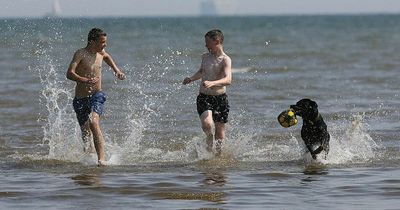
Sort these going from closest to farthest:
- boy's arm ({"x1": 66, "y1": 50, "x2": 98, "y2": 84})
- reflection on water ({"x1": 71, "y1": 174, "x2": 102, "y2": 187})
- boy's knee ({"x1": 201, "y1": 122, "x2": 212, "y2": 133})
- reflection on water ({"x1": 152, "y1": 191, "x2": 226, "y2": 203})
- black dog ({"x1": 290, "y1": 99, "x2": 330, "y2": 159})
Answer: reflection on water ({"x1": 152, "y1": 191, "x2": 226, "y2": 203}) → reflection on water ({"x1": 71, "y1": 174, "x2": 102, "y2": 187}) → boy's arm ({"x1": 66, "y1": 50, "x2": 98, "y2": 84}) → black dog ({"x1": 290, "y1": 99, "x2": 330, "y2": 159}) → boy's knee ({"x1": 201, "y1": 122, "x2": 212, "y2": 133})

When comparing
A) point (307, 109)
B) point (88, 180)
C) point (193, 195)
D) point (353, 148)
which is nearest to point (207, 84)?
point (307, 109)

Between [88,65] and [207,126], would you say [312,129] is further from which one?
[88,65]

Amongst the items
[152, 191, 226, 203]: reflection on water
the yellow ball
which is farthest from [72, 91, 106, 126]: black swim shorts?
[152, 191, 226, 203]: reflection on water

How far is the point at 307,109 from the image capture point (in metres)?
11.1

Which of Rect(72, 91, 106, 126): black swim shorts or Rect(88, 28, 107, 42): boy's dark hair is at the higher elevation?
Rect(88, 28, 107, 42): boy's dark hair

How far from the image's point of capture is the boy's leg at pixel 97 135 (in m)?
11.0

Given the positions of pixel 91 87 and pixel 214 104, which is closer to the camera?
pixel 91 87

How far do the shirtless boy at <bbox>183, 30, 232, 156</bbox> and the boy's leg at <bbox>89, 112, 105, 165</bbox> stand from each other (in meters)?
1.08

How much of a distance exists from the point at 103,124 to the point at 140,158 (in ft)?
11.3

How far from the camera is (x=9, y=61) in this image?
29.2m

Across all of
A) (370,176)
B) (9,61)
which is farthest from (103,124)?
(9,61)

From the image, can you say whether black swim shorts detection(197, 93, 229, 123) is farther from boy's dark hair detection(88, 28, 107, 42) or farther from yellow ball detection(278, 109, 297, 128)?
boy's dark hair detection(88, 28, 107, 42)

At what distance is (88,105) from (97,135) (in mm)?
341

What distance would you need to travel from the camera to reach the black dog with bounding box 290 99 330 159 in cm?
1115
